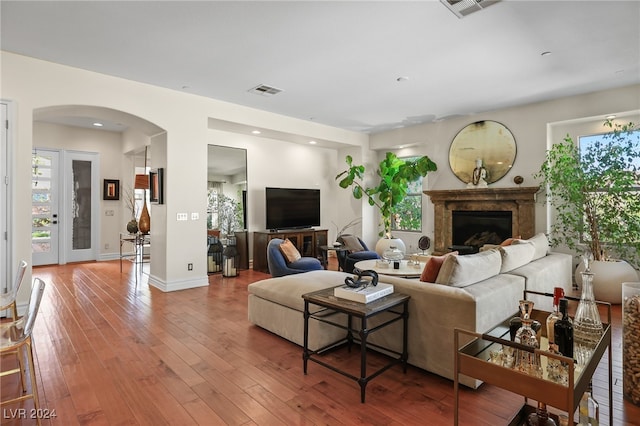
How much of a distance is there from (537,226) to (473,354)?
4887 mm

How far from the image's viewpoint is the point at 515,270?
310 centimetres

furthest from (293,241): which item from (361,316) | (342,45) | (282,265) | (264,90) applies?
(361,316)

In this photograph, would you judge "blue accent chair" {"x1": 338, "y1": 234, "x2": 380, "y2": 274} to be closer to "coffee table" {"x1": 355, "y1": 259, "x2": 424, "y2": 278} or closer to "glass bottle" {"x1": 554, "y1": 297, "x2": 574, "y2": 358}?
"coffee table" {"x1": 355, "y1": 259, "x2": 424, "y2": 278}

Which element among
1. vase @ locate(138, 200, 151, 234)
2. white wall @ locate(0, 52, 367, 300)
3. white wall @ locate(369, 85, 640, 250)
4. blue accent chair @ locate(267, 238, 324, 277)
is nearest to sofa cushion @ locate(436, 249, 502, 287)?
blue accent chair @ locate(267, 238, 324, 277)

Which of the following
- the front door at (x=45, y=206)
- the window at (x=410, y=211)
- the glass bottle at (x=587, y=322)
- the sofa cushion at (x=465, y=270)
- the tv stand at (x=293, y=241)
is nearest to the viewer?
the glass bottle at (x=587, y=322)

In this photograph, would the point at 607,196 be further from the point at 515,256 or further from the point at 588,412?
the point at 588,412

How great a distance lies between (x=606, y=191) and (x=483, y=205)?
73.6 inches

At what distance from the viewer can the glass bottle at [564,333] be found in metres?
1.55

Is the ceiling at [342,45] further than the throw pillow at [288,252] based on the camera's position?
No

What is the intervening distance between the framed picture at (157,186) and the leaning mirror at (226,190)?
1134 millimetres

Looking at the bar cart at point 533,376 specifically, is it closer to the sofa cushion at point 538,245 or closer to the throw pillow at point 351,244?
the sofa cushion at point 538,245

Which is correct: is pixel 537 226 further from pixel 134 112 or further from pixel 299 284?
pixel 134 112

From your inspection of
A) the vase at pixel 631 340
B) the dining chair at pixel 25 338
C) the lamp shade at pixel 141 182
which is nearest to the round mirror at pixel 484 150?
the vase at pixel 631 340

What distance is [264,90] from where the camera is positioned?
503 cm
